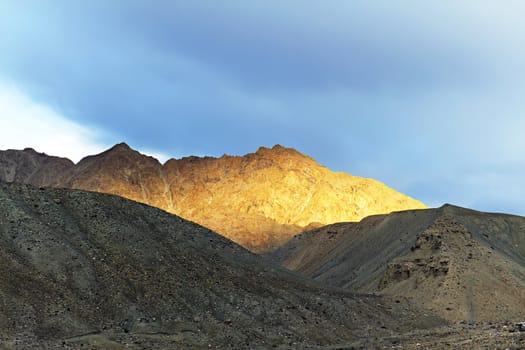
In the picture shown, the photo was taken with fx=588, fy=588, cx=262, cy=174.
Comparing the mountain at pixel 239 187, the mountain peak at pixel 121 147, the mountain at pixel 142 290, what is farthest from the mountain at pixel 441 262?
the mountain peak at pixel 121 147

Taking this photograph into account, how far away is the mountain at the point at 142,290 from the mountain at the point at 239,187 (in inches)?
3376

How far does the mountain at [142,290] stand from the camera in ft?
105

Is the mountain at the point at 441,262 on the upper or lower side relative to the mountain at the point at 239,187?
lower

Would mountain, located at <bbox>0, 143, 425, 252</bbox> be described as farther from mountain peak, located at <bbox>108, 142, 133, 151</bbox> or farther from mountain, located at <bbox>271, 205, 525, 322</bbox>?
mountain, located at <bbox>271, 205, 525, 322</bbox>

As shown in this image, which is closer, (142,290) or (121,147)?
(142,290)

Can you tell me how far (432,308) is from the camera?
2122 inches

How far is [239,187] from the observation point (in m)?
164

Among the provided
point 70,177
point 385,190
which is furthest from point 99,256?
point 70,177

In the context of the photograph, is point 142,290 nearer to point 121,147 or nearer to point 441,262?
Answer: point 441,262

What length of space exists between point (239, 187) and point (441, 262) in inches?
4189

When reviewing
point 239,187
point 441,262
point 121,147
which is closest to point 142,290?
point 441,262

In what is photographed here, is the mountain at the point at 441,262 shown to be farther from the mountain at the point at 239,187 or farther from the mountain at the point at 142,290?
the mountain at the point at 239,187

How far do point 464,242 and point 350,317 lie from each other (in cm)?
2626

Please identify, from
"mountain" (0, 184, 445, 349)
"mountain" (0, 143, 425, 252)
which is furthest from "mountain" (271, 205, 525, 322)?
"mountain" (0, 143, 425, 252)
